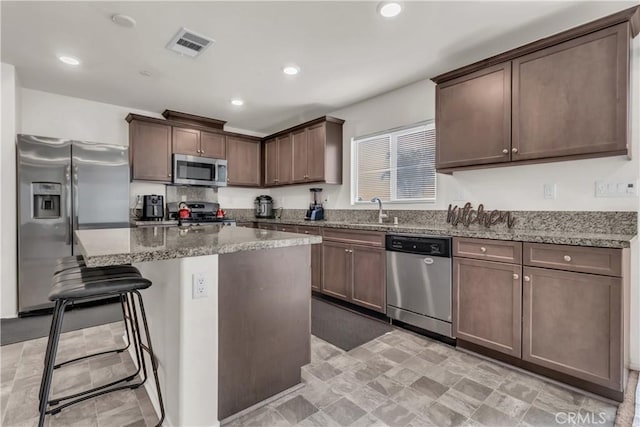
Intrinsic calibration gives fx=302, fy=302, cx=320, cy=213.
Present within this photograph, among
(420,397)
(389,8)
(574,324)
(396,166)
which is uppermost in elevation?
(389,8)

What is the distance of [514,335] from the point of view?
6.68 feet

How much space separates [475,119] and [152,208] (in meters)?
3.95

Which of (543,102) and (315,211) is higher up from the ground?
(543,102)

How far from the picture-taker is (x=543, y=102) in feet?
7.01

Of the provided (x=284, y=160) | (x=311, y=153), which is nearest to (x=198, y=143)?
(x=284, y=160)

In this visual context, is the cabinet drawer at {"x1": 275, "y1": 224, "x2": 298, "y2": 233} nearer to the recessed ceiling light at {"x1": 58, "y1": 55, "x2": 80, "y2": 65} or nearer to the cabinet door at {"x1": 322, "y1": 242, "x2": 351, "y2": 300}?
the cabinet door at {"x1": 322, "y1": 242, "x2": 351, "y2": 300}

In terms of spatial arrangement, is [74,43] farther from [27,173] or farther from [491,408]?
[491,408]

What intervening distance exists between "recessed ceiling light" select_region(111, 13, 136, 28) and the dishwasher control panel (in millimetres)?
2670

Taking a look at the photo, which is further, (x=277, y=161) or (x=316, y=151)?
(x=277, y=161)

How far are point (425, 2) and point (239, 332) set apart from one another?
2.33 m

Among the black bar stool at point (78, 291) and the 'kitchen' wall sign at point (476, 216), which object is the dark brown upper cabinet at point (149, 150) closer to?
the black bar stool at point (78, 291)

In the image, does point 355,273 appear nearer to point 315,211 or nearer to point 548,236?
point 315,211

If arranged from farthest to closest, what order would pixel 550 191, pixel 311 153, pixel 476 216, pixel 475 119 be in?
pixel 311 153, pixel 476 216, pixel 475 119, pixel 550 191

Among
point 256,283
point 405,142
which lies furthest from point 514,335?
point 405,142
